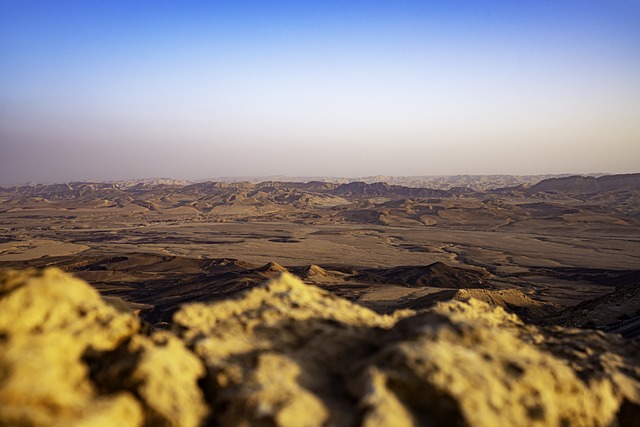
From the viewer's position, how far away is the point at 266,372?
4934mm

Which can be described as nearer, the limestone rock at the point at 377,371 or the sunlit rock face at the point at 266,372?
the sunlit rock face at the point at 266,372

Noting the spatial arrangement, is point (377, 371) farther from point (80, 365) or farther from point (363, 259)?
point (363, 259)

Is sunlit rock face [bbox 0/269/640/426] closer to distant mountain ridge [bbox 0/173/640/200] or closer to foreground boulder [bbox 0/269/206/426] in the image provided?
foreground boulder [bbox 0/269/206/426]

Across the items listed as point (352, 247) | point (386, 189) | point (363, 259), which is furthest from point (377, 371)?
point (386, 189)

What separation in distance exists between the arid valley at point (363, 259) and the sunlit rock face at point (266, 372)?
51 mm

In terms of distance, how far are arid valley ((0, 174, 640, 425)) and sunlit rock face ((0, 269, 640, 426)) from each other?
0.17 feet

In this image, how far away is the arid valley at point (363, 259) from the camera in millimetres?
6852

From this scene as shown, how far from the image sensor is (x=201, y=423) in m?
4.57

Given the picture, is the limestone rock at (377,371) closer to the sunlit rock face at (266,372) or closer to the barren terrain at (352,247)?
the sunlit rock face at (266,372)

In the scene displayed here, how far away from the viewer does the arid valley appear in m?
6.85

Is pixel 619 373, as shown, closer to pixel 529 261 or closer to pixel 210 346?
pixel 210 346

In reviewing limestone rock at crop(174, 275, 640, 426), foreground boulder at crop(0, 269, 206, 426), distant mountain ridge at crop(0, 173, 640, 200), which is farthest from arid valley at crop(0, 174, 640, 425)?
distant mountain ridge at crop(0, 173, 640, 200)

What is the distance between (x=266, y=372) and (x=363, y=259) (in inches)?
1892

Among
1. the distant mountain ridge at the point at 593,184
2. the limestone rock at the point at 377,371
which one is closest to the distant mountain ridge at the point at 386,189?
the distant mountain ridge at the point at 593,184
